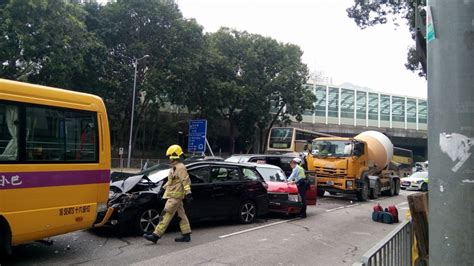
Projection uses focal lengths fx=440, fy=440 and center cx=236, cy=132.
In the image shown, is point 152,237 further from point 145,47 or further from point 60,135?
point 145,47

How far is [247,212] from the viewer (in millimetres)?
11289

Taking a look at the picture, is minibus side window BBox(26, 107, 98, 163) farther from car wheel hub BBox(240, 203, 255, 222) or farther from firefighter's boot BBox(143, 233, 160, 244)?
car wheel hub BBox(240, 203, 255, 222)

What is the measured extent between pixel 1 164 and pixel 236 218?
6.17 meters

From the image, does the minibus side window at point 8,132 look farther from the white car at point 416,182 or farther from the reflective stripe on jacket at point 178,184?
the white car at point 416,182

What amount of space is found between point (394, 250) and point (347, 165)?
1549cm

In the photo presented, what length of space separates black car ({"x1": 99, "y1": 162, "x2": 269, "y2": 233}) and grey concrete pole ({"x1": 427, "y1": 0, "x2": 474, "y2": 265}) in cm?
723

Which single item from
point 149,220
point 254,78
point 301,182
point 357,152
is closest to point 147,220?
point 149,220

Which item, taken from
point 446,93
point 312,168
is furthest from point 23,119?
point 312,168

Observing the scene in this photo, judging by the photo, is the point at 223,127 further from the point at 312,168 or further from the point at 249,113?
the point at 312,168

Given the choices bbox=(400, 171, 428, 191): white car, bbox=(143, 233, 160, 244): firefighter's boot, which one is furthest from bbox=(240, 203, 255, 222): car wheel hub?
bbox=(400, 171, 428, 191): white car

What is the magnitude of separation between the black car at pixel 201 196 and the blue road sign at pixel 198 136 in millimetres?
13790

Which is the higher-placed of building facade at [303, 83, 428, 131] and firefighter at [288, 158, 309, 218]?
building facade at [303, 83, 428, 131]

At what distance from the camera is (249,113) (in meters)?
45.6

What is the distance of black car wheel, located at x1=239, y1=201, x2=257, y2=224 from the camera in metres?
11.1
